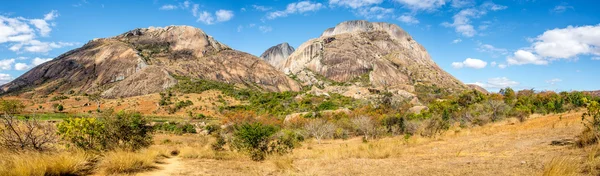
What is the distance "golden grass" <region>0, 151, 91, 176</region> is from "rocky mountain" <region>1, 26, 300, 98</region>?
123804 millimetres

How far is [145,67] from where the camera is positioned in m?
141

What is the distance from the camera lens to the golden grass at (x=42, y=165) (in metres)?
7.27

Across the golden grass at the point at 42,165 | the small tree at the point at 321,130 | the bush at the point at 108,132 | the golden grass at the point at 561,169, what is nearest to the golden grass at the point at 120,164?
the golden grass at the point at 42,165

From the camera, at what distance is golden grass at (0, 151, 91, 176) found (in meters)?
7.27

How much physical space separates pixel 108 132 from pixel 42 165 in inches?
297

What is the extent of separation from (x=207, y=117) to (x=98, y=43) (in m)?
128

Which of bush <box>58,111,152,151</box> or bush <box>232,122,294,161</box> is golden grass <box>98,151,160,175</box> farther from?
bush <box>232,122,294,161</box>

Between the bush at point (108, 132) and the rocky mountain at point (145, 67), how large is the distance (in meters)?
114

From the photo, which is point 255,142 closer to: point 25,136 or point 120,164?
point 120,164

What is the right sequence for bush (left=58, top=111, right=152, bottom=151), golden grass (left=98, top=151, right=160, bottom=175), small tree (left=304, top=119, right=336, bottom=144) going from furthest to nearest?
small tree (left=304, top=119, right=336, bottom=144), bush (left=58, top=111, right=152, bottom=151), golden grass (left=98, top=151, right=160, bottom=175)

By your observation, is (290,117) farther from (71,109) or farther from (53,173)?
(71,109)

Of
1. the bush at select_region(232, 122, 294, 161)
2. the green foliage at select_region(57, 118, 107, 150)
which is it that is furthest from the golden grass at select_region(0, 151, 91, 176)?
the bush at select_region(232, 122, 294, 161)

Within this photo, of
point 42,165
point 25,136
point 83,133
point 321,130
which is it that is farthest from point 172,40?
point 42,165

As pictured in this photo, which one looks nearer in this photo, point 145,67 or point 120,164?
point 120,164
